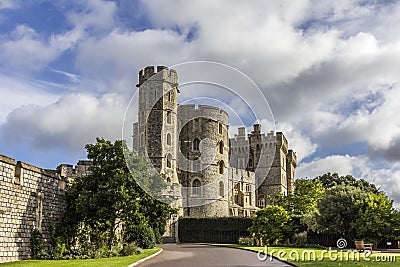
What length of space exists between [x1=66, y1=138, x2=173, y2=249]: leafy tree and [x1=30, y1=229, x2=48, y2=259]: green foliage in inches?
103

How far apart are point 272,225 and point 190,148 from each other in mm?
22552

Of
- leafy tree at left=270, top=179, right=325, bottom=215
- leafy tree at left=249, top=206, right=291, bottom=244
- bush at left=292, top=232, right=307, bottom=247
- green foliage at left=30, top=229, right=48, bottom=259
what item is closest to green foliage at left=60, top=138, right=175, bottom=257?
green foliage at left=30, top=229, right=48, bottom=259

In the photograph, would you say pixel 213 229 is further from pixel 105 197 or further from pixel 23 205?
pixel 23 205

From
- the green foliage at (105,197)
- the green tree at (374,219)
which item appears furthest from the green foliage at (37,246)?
the green tree at (374,219)

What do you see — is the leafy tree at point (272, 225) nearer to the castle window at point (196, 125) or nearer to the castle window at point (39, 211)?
the castle window at point (39, 211)

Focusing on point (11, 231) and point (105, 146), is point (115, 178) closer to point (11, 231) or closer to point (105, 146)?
point (105, 146)

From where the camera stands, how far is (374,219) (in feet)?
100

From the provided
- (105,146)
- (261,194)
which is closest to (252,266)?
(105,146)

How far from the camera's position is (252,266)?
16.3 m

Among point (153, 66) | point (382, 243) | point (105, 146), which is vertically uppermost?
point (153, 66)

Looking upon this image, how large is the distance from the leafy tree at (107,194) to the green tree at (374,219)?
13745 millimetres

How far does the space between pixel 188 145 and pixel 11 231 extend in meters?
38.3

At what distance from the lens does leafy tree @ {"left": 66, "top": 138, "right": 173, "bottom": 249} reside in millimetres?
23234

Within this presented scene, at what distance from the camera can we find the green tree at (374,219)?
30.5m
